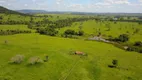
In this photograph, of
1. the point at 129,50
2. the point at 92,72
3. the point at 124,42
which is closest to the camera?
the point at 92,72

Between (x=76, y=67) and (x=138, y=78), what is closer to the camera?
(x=138, y=78)

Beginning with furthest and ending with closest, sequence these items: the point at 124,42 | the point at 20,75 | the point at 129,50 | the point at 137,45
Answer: the point at 124,42 < the point at 137,45 < the point at 129,50 < the point at 20,75

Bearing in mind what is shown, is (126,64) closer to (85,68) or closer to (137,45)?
(85,68)

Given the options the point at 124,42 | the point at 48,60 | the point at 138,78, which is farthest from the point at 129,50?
the point at 48,60

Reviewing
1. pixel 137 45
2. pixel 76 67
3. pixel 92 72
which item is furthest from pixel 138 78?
pixel 137 45

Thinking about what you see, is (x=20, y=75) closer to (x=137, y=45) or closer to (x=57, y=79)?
(x=57, y=79)

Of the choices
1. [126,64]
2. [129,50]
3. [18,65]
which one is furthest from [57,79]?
[129,50]

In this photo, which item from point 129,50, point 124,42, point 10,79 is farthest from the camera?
point 124,42

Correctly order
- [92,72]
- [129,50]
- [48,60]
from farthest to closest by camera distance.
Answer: [129,50] < [48,60] < [92,72]

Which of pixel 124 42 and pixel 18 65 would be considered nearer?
pixel 18 65
